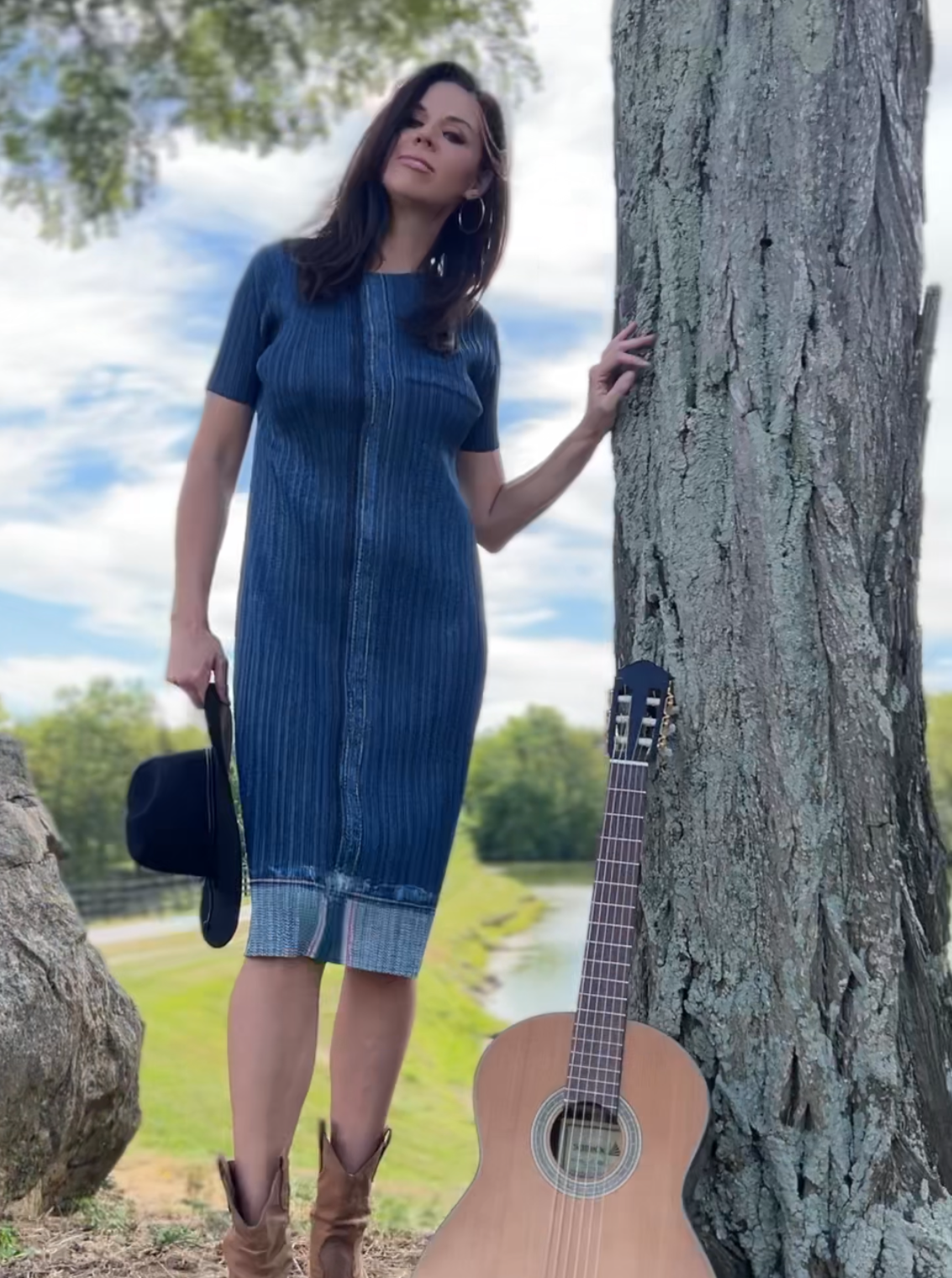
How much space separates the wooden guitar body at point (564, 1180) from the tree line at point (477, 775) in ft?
41.3

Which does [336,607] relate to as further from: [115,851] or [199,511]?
[115,851]

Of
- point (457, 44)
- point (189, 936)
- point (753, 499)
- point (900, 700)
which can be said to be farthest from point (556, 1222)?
point (189, 936)

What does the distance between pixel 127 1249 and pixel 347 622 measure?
1.56m

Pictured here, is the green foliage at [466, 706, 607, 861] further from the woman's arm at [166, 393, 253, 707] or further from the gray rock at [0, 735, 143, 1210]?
the woman's arm at [166, 393, 253, 707]

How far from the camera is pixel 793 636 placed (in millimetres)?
2258

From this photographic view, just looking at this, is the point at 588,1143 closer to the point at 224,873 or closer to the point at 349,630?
the point at 224,873

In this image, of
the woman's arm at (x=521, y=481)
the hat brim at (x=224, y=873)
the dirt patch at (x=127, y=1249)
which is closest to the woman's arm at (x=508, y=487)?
the woman's arm at (x=521, y=481)

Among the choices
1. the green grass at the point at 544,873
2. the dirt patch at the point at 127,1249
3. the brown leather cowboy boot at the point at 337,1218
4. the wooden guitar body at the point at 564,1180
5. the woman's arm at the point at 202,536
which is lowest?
the green grass at the point at 544,873

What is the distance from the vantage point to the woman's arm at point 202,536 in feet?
7.56

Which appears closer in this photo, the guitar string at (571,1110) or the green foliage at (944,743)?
the guitar string at (571,1110)

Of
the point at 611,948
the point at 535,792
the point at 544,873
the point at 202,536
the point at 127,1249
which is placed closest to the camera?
the point at 611,948

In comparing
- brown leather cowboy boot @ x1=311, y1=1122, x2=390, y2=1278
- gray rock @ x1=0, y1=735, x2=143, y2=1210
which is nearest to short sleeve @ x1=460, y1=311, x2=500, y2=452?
brown leather cowboy boot @ x1=311, y1=1122, x2=390, y2=1278

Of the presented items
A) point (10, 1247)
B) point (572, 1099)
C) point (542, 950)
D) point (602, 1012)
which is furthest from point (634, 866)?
point (542, 950)

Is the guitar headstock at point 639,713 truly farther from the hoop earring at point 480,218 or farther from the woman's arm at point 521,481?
the hoop earring at point 480,218
